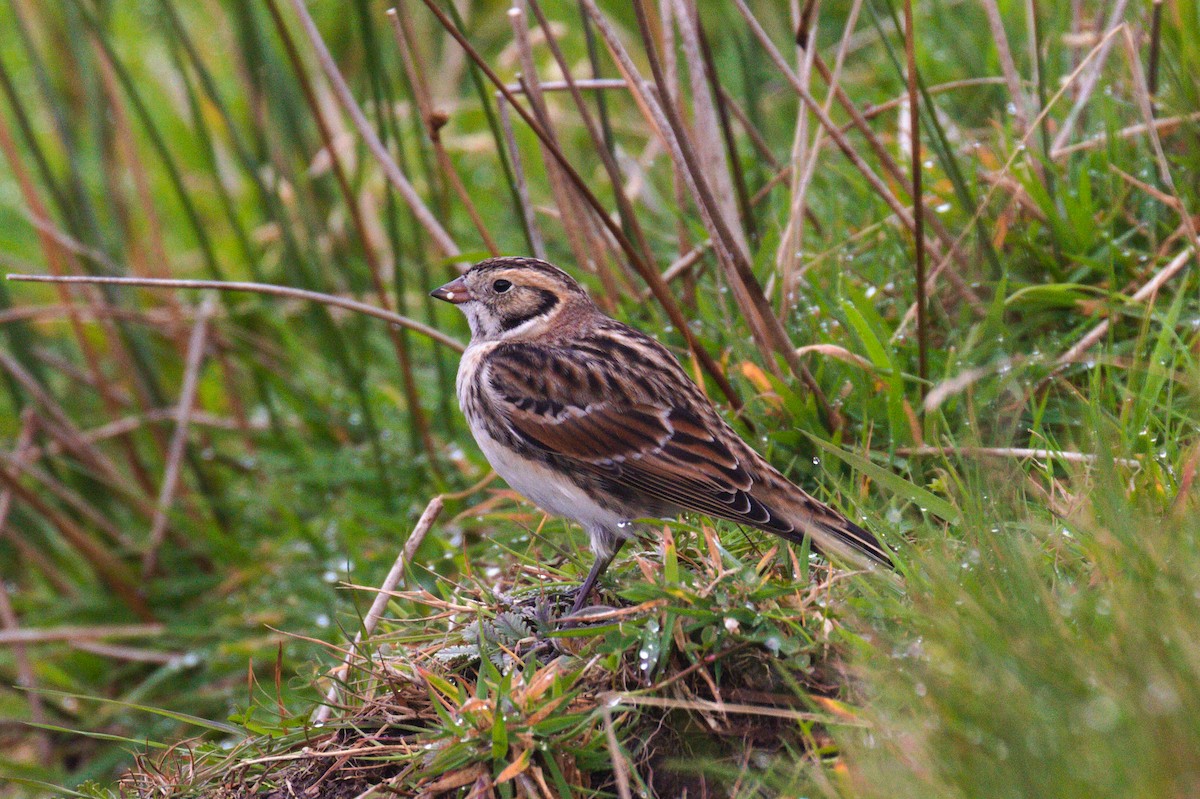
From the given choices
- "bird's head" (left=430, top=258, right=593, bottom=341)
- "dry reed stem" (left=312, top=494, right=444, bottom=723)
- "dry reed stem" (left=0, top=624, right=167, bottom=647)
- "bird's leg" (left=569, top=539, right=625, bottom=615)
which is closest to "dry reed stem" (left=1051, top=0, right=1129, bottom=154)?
"bird's head" (left=430, top=258, right=593, bottom=341)

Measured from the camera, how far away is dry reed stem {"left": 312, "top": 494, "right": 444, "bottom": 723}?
3.65 m

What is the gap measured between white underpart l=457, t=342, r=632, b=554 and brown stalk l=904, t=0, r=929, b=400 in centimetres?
119

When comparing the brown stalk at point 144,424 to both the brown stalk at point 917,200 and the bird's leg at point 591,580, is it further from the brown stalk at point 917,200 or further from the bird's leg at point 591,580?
the brown stalk at point 917,200

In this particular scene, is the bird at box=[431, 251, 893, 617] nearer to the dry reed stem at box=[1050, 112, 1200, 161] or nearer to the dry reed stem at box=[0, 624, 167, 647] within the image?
the dry reed stem at box=[1050, 112, 1200, 161]

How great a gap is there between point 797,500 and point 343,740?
1456 mm

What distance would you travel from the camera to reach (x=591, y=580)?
3668 mm

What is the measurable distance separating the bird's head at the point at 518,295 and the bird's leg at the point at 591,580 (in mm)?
1135

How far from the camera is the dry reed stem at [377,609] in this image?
3.65 m

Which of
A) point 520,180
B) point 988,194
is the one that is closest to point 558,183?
point 520,180

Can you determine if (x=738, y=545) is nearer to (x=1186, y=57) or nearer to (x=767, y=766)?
(x=767, y=766)

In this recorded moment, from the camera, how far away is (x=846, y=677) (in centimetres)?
301

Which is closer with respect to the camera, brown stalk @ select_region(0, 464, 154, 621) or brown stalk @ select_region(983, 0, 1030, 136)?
brown stalk @ select_region(983, 0, 1030, 136)

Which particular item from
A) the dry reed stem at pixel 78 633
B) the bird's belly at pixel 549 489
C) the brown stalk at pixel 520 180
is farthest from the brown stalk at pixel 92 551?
the bird's belly at pixel 549 489

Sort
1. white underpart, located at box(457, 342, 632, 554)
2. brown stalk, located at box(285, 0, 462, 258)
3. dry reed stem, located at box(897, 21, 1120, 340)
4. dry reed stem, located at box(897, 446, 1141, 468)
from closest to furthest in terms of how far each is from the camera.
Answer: dry reed stem, located at box(897, 446, 1141, 468)
white underpart, located at box(457, 342, 632, 554)
dry reed stem, located at box(897, 21, 1120, 340)
brown stalk, located at box(285, 0, 462, 258)
